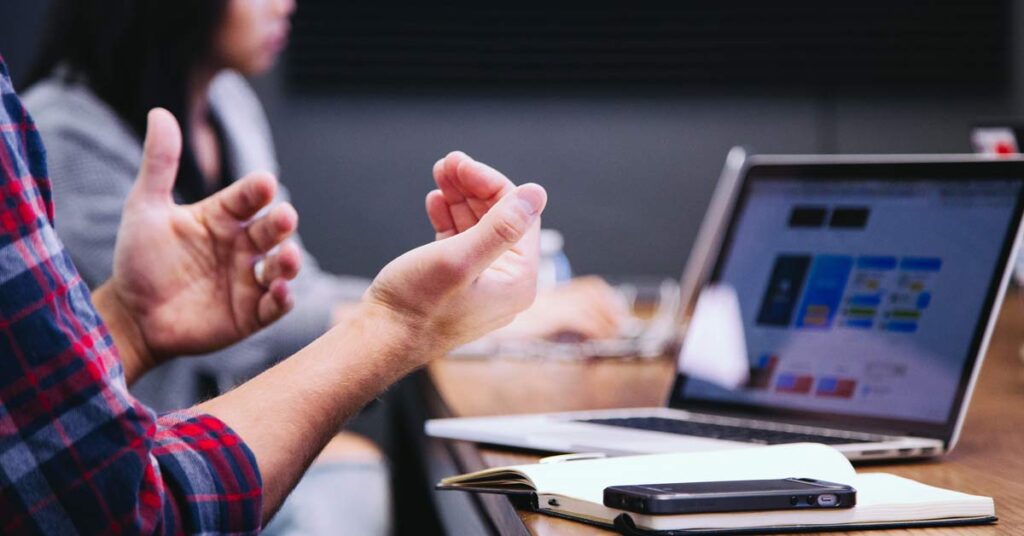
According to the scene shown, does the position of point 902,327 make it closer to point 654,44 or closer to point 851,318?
point 851,318

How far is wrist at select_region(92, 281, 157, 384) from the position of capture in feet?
4.27

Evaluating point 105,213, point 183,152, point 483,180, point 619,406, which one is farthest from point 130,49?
point 483,180

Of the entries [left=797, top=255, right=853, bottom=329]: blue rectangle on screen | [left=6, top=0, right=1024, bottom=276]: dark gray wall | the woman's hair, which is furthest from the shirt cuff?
[left=6, top=0, right=1024, bottom=276]: dark gray wall

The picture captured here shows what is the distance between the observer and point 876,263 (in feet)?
3.92

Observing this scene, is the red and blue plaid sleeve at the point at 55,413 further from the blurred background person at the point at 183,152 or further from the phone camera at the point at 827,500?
the blurred background person at the point at 183,152

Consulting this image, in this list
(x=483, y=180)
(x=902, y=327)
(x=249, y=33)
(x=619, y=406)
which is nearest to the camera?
(x=483, y=180)

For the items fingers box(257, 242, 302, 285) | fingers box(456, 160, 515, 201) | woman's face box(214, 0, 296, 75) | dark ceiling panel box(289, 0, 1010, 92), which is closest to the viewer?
fingers box(456, 160, 515, 201)

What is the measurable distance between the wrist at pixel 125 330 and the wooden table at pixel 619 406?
368 mm

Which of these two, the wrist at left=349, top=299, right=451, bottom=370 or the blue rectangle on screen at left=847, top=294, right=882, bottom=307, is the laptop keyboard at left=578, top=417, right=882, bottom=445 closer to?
the blue rectangle on screen at left=847, top=294, right=882, bottom=307

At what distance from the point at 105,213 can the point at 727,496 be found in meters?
1.55

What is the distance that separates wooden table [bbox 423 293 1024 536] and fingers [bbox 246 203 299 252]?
11.8 inches

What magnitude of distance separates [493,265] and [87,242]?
3.90 ft

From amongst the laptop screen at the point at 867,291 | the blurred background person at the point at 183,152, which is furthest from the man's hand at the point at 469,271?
the blurred background person at the point at 183,152

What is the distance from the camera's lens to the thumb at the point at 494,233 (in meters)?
0.87
